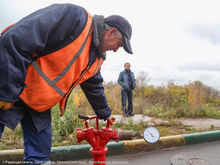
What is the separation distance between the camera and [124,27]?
1.64 metres

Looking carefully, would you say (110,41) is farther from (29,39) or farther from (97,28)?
(29,39)

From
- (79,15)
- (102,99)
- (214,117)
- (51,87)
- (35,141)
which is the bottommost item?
(214,117)

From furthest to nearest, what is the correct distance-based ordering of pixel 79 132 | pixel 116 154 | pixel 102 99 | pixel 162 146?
pixel 162 146 → pixel 116 154 → pixel 102 99 → pixel 79 132

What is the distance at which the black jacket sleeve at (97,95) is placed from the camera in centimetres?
202

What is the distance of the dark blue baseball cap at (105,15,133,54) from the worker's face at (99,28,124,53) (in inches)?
1.8

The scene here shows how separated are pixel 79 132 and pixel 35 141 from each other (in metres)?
0.41

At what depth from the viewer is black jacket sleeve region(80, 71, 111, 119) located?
2.02 meters

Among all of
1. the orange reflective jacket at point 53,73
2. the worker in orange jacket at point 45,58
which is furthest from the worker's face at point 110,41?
the orange reflective jacket at point 53,73

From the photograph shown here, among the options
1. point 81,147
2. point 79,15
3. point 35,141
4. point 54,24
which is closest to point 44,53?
point 54,24

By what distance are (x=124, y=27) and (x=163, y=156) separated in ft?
7.81

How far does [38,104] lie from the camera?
4.83ft

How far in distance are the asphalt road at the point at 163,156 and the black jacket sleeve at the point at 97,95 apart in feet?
3.73

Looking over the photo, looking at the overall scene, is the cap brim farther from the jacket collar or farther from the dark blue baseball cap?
the jacket collar

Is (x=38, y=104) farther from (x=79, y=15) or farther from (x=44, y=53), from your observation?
(x=79, y=15)
